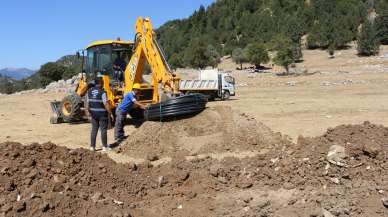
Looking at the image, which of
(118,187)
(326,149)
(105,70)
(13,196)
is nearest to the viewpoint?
(13,196)

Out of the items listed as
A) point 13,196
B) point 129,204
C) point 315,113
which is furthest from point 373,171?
point 315,113

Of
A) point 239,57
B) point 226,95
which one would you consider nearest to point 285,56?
point 239,57

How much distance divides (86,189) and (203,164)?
2399 millimetres

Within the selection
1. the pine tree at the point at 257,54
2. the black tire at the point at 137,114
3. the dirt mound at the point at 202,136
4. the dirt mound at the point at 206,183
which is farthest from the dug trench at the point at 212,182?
the pine tree at the point at 257,54

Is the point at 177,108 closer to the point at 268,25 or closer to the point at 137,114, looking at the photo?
the point at 137,114

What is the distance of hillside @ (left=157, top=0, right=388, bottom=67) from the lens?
2562 inches

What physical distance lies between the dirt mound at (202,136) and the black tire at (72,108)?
18.3 feet

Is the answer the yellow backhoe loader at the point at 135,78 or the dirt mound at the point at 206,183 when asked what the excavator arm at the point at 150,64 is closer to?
the yellow backhoe loader at the point at 135,78

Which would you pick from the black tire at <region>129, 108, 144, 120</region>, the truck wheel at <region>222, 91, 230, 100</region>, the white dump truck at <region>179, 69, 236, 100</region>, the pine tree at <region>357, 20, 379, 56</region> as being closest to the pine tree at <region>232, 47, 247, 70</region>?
the pine tree at <region>357, 20, 379, 56</region>

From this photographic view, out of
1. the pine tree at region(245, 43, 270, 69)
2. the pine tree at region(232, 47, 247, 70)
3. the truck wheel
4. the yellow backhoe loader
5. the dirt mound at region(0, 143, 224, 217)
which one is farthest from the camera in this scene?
the pine tree at region(232, 47, 247, 70)

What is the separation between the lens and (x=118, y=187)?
7082 mm

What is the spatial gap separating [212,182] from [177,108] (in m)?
3.10

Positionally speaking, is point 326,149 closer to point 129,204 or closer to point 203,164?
point 203,164

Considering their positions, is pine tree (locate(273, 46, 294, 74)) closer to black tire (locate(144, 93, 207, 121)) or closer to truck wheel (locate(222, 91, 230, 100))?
truck wheel (locate(222, 91, 230, 100))
